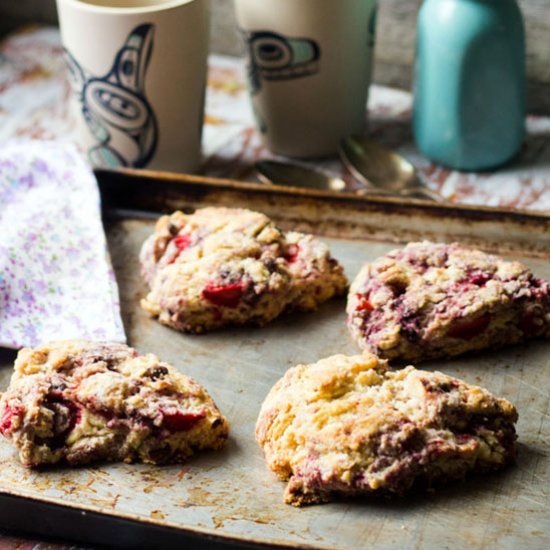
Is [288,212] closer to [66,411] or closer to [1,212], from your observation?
[1,212]

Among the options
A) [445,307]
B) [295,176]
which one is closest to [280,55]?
[295,176]

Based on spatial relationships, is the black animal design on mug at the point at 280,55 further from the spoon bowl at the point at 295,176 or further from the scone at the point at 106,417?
the scone at the point at 106,417

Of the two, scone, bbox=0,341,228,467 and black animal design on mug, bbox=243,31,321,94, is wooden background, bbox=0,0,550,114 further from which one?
scone, bbox=0,341,228,467

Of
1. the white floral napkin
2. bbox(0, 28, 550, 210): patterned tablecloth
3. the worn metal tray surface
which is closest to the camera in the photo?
the worn metal tray surface

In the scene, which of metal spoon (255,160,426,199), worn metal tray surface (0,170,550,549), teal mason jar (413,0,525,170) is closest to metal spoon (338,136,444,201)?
metal spoon (255,160,426,199)

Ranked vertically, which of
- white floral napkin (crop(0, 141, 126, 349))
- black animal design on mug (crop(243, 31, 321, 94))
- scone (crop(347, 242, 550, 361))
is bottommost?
white floral napkin (crop(0, 141, 126, 349))

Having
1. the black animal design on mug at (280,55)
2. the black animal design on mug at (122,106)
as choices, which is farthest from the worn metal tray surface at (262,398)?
the black animal design on mug at (280,55)
